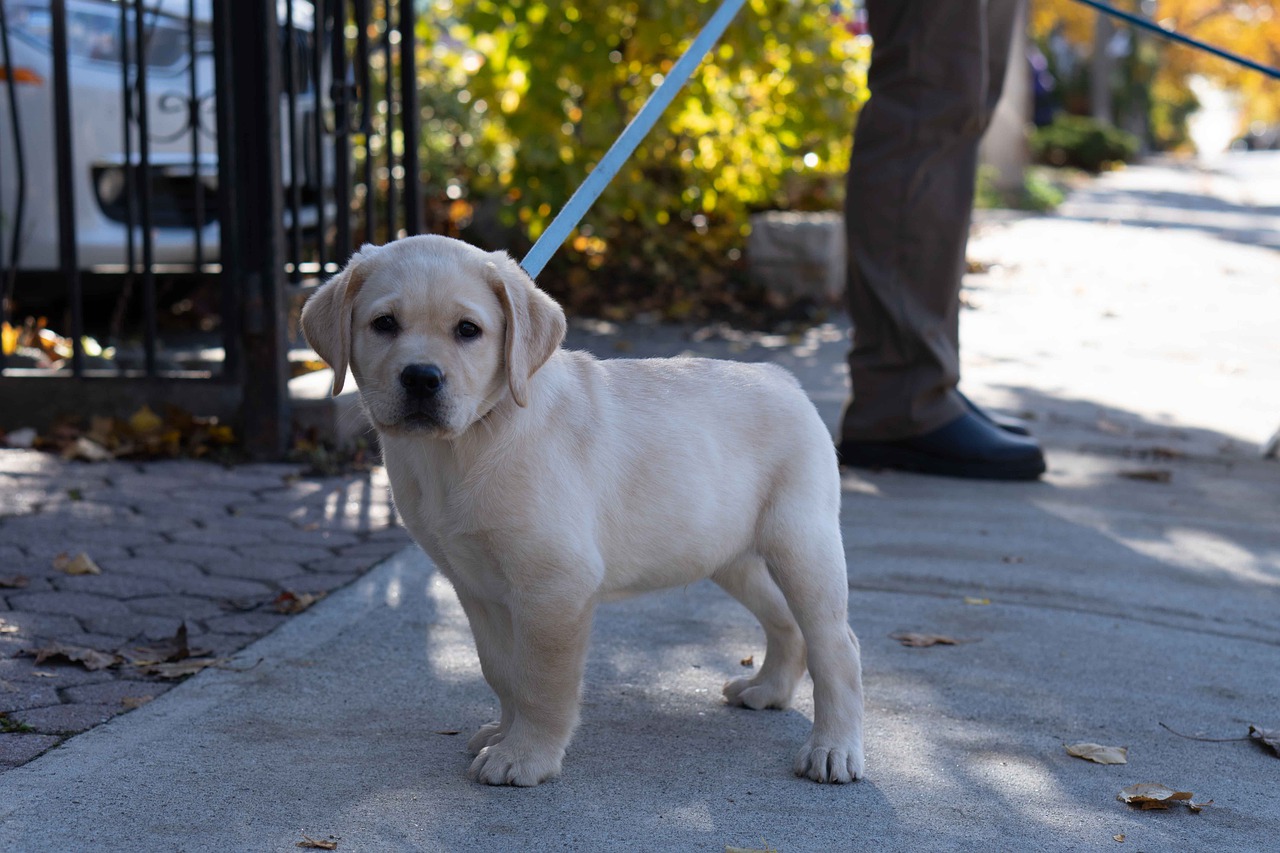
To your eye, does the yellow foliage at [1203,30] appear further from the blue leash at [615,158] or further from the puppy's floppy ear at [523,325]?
the puppy's floppy ear at [523,325]

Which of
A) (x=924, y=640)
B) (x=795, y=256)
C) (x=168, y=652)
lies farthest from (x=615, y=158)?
(x=795, y=256)

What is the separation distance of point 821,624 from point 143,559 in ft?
7.65

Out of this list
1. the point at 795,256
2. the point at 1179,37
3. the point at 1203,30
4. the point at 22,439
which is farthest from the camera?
the point at 1203,30

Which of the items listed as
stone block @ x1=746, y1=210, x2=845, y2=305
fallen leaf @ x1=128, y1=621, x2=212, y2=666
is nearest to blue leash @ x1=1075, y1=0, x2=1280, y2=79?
fallen leaf @ x1=128, y1=621, x2=212, y2=666

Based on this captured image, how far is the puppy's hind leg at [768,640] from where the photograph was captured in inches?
118

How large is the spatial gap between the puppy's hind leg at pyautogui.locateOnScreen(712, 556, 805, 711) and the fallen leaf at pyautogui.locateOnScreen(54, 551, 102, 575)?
78.2 inches

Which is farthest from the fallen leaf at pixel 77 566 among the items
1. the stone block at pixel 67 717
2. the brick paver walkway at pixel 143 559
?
the stone block at pixel 67 717

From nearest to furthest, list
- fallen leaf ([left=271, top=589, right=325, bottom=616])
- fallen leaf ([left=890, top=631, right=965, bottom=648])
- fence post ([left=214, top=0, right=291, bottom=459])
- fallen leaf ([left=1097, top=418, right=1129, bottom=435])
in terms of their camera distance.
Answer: fallen leaf ([left=890, top=631, right=965, bottom=648]), fallen leaf ([left=271, top=589, right=325, bottom=616]), fence post ([left=214, top=0, right=291, bottom=459]), fallen leaf ([left=1097, top=418, right=1129, bottom=435])

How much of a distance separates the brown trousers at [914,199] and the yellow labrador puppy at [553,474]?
2.34m

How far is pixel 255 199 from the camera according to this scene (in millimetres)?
5180

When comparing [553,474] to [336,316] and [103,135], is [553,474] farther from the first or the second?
[103,135]

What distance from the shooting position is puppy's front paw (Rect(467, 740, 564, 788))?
260 cm

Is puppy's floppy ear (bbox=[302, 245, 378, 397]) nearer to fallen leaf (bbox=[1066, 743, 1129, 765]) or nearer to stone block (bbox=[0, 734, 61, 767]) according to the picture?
stone block (bbox=[0, 734, 61, 767])

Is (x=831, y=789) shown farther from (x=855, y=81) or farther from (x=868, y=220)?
(x=855, y=81)
